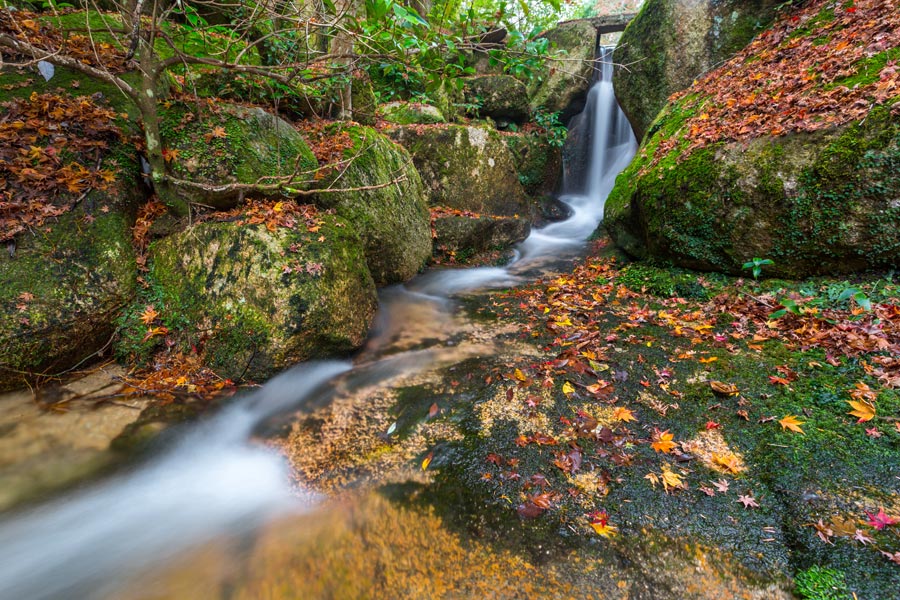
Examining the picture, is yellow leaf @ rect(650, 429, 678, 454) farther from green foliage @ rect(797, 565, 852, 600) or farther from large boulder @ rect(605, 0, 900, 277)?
large boulder @ rect(605, 0, 900, 277)

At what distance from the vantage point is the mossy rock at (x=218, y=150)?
422 centimetres

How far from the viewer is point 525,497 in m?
2.43

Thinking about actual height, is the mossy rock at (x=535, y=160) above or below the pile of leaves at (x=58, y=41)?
below

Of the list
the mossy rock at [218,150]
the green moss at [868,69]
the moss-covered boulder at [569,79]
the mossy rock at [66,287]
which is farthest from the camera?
the moss-covered boulder at [569,79]

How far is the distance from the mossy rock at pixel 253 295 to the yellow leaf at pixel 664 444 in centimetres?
316

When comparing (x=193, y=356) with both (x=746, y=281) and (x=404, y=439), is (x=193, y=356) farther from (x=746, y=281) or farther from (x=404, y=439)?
(x=746, y=281)

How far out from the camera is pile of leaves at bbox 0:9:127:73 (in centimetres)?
373

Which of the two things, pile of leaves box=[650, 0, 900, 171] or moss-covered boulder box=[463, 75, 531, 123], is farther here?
moss-covered boulder box=[463, 75, 531, 123]

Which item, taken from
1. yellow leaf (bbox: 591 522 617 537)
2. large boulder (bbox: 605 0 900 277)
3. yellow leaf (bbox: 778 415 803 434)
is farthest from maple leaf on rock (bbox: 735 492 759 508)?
large boulder (bbox: 605 0 900 277)

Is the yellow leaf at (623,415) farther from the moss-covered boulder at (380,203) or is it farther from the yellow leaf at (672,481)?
the moss-covered boulder at (380,203)

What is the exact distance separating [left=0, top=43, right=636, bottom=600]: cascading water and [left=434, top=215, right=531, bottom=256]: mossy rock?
3427 mm

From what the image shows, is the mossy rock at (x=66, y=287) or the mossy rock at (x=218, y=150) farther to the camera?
the mossy rock at (x=218, y=150)

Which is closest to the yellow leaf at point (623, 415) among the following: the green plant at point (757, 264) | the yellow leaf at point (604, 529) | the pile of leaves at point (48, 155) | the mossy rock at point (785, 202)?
the yellow leaf at point (604, 529)

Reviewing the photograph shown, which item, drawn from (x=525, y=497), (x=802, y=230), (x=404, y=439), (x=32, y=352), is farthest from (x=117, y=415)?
(x=802, y=230)
